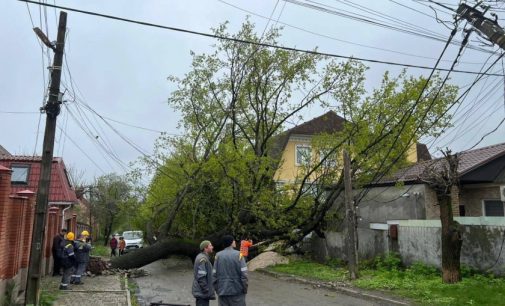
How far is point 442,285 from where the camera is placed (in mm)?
12945

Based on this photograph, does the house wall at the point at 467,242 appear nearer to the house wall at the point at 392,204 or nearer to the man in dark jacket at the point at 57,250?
the house wall at the point at 392,204

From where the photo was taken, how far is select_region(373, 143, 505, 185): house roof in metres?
18.9

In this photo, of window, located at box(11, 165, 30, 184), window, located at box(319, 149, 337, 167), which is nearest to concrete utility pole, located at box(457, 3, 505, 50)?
window, located at box(319, 149, 337, 167)

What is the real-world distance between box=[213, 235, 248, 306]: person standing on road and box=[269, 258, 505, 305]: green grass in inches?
206

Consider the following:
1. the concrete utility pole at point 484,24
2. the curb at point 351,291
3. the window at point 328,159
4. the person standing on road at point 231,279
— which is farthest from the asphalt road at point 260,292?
the concrete utility pole at point 484,24

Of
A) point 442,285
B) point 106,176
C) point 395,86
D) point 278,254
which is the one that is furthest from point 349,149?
point 106,176

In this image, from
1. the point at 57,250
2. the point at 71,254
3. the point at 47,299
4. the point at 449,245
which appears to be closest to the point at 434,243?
the point at 449,245

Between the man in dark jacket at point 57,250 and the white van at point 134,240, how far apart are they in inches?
763

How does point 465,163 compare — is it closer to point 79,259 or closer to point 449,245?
point 449,245

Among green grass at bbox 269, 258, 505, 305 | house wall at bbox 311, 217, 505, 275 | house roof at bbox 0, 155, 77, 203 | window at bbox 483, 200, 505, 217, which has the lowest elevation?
→ green grass at bbox 269, 258, 505, 305

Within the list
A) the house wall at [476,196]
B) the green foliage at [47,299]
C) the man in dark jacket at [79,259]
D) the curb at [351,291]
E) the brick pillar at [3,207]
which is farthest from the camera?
the house wall at [476,196]

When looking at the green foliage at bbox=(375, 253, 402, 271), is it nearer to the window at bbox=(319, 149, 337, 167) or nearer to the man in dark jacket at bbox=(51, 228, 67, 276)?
the window at bbox=(319, 149, 337, 167)

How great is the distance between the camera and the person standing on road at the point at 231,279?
8039 millimetres

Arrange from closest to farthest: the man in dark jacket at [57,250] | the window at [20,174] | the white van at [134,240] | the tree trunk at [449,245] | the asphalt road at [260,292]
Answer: the asphalt road at [260,292] → the tree trunk at [449,245] → the man in dark jacket at [57,250] → the window at [20,174] → the white van at [134,240]
